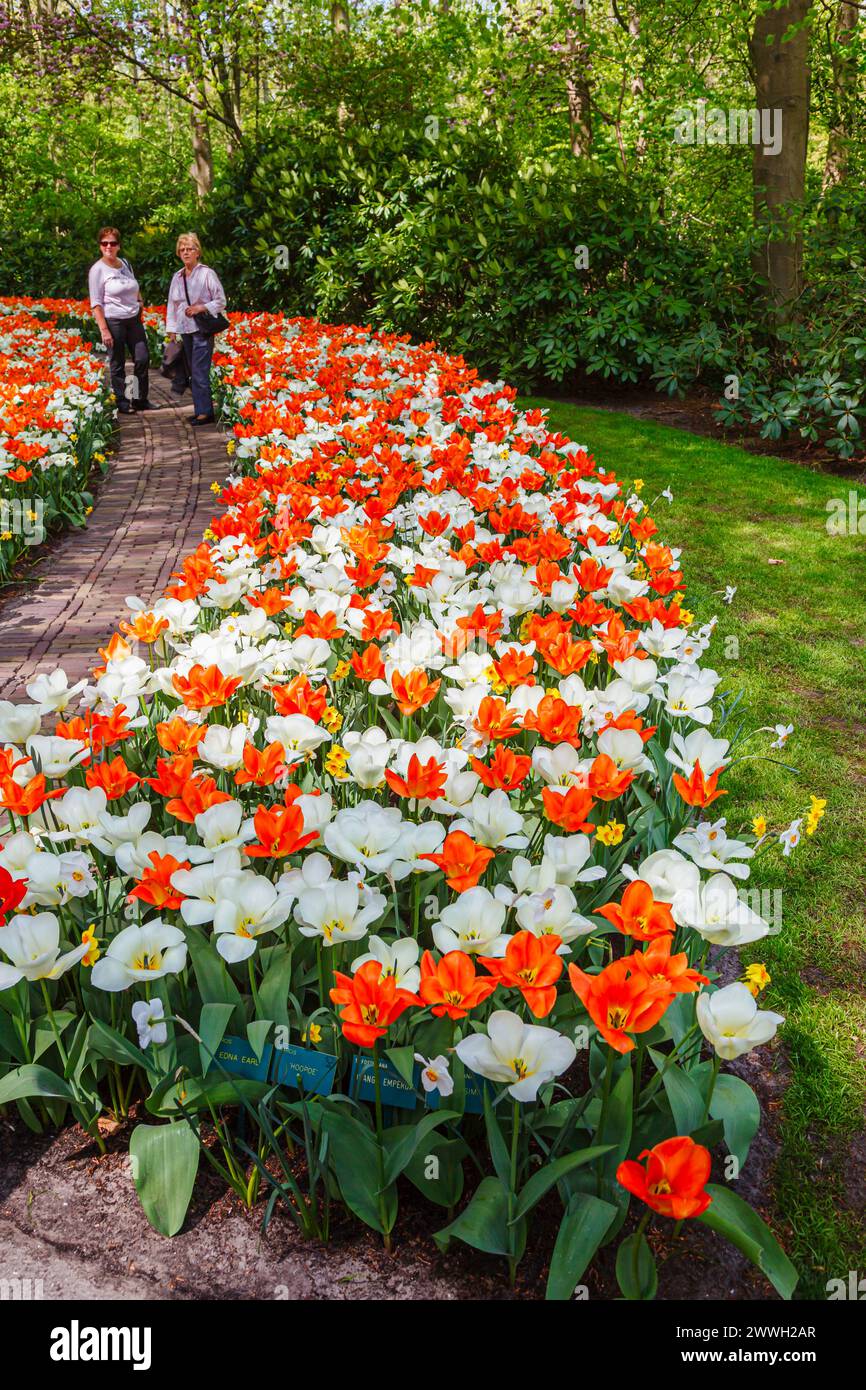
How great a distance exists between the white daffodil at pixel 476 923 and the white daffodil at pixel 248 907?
0.28 meters

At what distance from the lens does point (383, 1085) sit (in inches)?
66.9

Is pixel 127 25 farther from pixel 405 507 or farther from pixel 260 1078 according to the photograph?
pixel 260 1078

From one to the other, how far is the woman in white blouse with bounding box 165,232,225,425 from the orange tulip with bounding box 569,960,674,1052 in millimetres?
8091

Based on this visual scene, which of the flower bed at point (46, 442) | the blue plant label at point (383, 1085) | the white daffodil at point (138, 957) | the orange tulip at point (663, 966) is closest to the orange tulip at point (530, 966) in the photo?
the orange tulip at point (663, 966)

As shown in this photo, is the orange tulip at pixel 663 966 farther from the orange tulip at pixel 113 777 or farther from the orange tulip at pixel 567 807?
the orange tulip at pixel 113 777

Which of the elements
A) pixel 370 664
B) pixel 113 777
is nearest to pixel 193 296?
pixel 370 664

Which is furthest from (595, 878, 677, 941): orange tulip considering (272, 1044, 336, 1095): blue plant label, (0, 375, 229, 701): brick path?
(0, 375, 229, 701): brick path

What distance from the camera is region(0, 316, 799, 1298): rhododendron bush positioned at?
1486 millimetres

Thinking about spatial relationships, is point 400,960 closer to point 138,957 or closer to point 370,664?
point 138,957

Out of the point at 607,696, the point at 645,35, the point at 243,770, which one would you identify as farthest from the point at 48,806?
the point at 645,35

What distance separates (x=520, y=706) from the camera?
2346 mm

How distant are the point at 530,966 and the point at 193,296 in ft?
26.7

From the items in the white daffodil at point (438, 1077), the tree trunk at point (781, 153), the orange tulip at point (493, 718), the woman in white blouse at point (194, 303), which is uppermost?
the tree trunk at point (781, 153)
